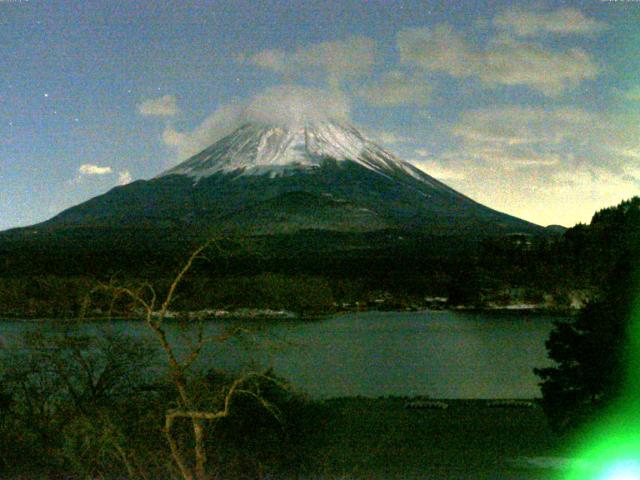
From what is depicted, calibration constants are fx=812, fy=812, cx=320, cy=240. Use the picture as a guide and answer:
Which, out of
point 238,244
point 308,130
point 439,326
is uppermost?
point 308,130

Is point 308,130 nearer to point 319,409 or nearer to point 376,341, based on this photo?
point 376,341

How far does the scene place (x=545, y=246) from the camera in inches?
2329

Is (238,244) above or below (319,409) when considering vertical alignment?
above

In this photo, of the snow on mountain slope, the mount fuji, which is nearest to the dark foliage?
the mount fuji

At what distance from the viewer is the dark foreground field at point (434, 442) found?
9117 millimetres

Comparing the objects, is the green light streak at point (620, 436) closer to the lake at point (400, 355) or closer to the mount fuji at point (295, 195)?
the lake at point (400, 355)

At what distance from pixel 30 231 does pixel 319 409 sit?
67.4 m

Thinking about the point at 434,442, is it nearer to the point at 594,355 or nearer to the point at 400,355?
the point at 594,355

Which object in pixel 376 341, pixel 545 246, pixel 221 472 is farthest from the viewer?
pixel 545 246

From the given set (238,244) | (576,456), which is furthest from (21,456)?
(576,456)

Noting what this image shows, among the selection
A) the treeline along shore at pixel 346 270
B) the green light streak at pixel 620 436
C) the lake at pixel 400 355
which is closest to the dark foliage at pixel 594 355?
the green light streak at pixel 620 436

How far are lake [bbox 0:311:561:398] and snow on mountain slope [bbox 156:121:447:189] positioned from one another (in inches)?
2296

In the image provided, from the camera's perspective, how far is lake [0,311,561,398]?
18.3 m

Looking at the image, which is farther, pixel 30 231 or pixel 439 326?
pixel 30 231
